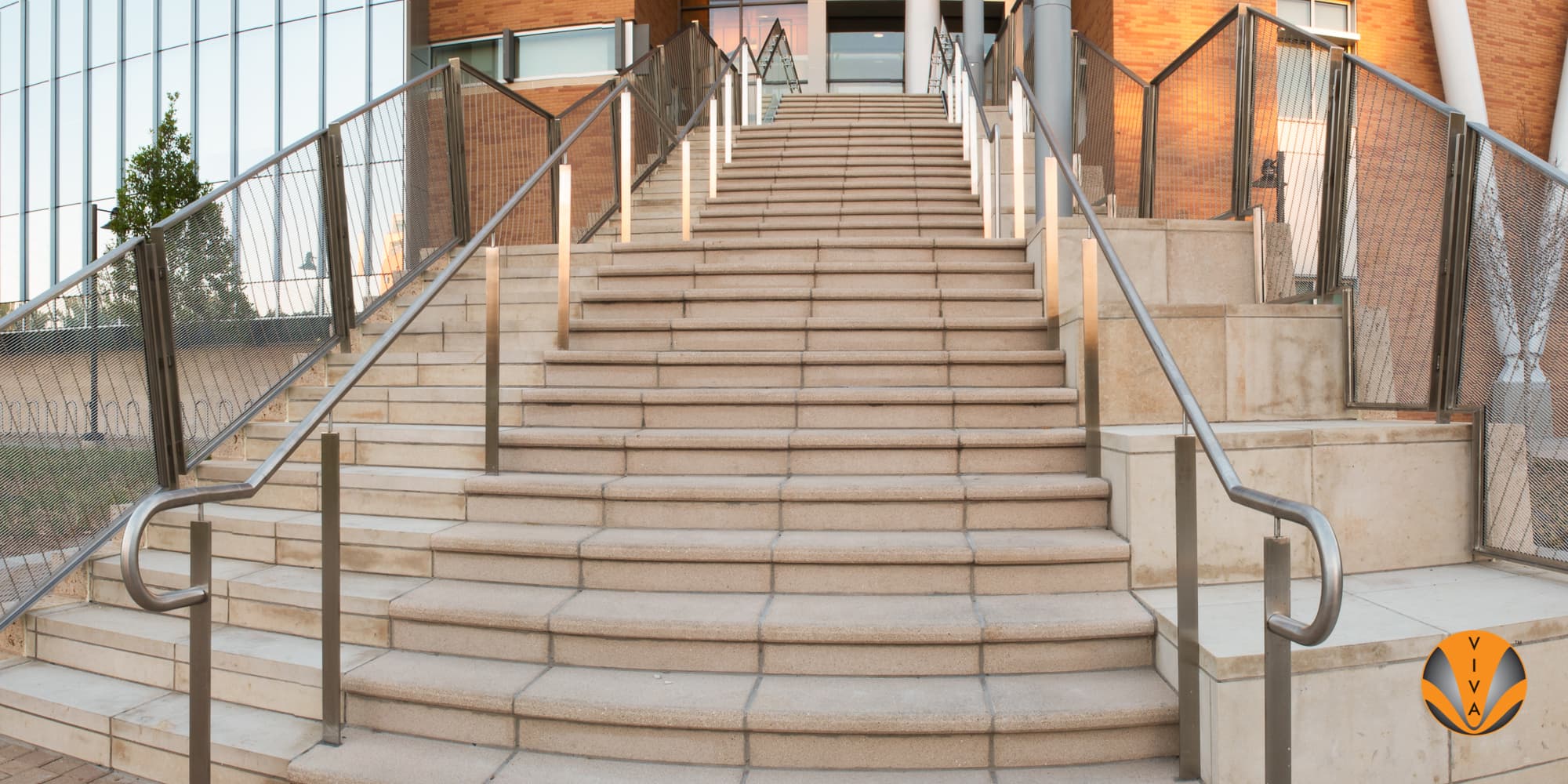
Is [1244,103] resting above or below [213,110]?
below

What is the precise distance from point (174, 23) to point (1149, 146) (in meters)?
16.8

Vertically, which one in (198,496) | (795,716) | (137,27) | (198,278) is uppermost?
(137,27)

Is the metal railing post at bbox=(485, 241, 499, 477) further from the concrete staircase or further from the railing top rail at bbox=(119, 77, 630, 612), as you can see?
the railing top rail at bbox=(119, 77, 630, 612)

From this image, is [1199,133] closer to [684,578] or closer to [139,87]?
[684,578]

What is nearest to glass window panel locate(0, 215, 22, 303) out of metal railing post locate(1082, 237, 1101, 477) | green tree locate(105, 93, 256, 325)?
green tree locate(105, 93, 256, 325)

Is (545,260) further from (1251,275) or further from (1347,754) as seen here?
(1347,754)

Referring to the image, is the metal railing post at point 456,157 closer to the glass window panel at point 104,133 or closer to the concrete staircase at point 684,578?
the concrete staircase at point 684,578

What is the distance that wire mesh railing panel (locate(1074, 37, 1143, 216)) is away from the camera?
23.2ft

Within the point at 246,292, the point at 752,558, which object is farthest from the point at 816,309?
the point at 246,292

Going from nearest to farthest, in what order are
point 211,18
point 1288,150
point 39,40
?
point 1288,150 → point 211,18 → point 39,40

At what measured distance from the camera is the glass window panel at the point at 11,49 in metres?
17.1

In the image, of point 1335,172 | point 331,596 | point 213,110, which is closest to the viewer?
point 331,596

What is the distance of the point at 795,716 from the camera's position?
104 inches

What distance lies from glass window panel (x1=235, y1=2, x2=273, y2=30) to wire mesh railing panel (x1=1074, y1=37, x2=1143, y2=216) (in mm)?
13367
